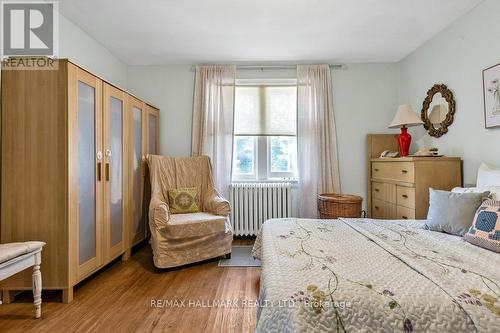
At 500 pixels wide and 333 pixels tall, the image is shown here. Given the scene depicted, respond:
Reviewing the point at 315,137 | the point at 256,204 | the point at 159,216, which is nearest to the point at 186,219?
the point at 159,216

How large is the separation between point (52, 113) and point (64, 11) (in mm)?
1157

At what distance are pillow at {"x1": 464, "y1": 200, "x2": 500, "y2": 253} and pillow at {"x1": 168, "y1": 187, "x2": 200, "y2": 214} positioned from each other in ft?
8.06

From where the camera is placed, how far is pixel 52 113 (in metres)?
1.96

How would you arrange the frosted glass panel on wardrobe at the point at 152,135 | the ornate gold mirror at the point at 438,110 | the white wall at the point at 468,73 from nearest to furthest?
the white wall at the point at 468,73
the ornate gold mirror at the point at 438,110
the frosted glass panel on wardrobe at the point at 152,135

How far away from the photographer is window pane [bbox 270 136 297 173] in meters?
3.74

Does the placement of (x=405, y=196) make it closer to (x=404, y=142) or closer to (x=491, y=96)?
(x=404, y=142)

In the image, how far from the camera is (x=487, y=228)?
154 centimetres

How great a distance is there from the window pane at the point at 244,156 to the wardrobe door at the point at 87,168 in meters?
1.81

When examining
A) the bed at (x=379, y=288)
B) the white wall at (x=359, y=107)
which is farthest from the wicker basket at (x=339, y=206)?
the bed at (x=379, y=288)

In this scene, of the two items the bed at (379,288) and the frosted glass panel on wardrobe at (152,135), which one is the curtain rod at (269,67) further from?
the bed at (379,288)

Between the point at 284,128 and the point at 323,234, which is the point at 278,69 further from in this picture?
the point at 323,234

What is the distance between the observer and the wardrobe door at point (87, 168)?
2.04 meters

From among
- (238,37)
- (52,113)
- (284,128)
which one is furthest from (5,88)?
(284,128)

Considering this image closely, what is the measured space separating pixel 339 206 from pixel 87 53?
10.9 ft
